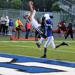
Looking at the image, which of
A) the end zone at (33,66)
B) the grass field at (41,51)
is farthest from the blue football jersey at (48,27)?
the end zone at (33,66)

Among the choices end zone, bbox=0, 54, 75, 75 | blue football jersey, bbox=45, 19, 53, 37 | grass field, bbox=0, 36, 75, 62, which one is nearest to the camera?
end zone, bbox=0, 54, 75, 75

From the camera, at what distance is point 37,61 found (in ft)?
52.5

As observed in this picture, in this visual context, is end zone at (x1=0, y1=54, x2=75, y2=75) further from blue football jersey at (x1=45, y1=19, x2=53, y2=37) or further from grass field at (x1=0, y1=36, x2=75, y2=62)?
blue football jersey at (x1=45, y1=19, x2=53, y2=37)

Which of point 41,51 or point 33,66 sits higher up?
point 33,66

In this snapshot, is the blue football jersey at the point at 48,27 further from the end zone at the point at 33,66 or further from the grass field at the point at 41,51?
the end zone at the point at 33,66

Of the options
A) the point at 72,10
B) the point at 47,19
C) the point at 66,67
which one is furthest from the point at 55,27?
the point at 66,67

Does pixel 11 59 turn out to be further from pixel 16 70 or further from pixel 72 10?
pixel 72 10

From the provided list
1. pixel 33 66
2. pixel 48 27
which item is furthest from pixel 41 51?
pixel 33 66

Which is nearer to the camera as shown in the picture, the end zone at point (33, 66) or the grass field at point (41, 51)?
the end zone at point (33, 66)

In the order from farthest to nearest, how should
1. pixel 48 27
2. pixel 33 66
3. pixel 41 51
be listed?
pixel 41 51 < pixel 48 27 < pixel 33 66

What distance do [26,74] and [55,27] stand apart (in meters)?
35.4

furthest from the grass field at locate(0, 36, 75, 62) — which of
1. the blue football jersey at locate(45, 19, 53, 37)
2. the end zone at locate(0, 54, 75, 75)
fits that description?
the end zone at locate(0, 54, 75, 75)

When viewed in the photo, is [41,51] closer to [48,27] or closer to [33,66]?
[48,27]

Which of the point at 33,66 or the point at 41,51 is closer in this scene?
the point at 33,66
